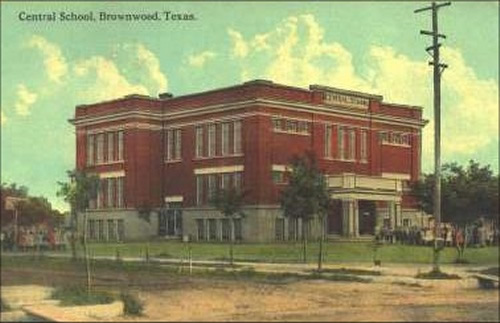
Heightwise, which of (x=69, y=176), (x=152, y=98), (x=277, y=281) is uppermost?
(x=152, y=98)

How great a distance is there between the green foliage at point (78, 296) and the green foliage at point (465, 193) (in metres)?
12.6

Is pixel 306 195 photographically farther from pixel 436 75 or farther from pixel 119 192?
pixel 119 192

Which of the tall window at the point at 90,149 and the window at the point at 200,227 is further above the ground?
the tall window at the point at 90,149

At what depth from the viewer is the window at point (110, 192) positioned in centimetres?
1909

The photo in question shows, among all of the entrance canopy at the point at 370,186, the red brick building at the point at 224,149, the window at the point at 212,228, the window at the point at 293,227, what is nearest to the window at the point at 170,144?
the red brick building at the point at 224,149

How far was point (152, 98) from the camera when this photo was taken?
18156 mm

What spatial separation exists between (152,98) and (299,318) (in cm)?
556

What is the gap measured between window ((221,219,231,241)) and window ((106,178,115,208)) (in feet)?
10.8

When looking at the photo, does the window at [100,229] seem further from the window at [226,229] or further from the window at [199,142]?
the window at [226,229]

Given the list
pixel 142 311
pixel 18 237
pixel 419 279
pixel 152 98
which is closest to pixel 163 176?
pixel 152 98

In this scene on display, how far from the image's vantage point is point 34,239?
17.8 m

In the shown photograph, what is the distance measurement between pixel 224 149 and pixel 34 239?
19.8ft

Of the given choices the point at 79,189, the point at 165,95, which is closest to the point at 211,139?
the point at 165,95

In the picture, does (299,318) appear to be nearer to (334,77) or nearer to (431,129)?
(334,77)
